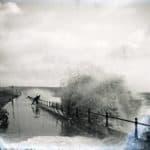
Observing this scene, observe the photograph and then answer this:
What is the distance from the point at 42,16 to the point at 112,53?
0.64 metres

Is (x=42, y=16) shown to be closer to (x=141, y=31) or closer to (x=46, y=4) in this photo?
(x=46, y=4)

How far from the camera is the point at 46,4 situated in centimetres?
422

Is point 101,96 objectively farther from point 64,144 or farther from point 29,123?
point 29,123

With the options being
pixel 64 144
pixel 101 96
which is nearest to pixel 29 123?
pixel 64 144

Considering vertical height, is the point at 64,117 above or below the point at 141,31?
below

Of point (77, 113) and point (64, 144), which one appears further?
point (77, 113)

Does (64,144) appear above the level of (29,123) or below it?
below

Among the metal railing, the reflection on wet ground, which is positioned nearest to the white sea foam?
the reflection on wet ground

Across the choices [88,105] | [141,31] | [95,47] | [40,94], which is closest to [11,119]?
[40,94]

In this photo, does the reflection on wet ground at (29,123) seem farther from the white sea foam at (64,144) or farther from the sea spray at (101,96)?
the sea spray at (101,96)

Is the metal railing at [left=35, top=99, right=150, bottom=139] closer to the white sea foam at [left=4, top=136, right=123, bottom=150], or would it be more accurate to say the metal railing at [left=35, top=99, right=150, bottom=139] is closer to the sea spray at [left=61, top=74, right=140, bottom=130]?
the sea spray at [left=61, top=74, right=140, bottom=130]

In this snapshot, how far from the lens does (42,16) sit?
4.22 meters

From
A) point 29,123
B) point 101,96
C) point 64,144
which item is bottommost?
point 64,144

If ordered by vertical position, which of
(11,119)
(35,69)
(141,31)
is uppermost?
(141,31)
